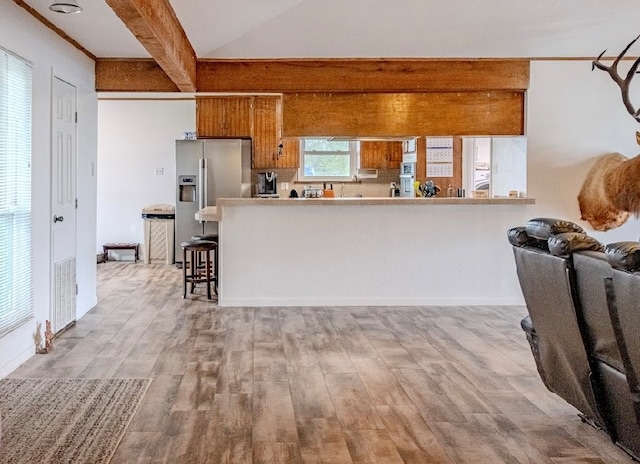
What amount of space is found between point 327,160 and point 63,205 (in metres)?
4.80

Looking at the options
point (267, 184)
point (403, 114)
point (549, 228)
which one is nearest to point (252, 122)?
point (267, 184)

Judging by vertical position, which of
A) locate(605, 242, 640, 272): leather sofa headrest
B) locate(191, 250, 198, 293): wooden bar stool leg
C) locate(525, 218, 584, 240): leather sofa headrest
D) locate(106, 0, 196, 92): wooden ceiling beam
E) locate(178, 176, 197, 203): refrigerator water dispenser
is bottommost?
locate(191, 250, 198, 293): wooden bar stool leg

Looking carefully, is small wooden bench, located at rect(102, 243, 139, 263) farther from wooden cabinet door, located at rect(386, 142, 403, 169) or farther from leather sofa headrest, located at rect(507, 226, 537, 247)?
leather sofa headrest, located at rect(507, 226, 537, 247)

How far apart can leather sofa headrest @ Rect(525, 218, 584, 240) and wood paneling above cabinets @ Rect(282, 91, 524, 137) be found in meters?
3.43

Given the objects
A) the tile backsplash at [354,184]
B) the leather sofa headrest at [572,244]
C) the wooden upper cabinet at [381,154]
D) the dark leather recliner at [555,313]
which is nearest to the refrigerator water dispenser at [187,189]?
the tile backsplash at [354,184]

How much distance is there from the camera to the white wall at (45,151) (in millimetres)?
3953

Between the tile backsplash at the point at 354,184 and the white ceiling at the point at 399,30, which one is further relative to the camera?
the tile backsplash at the point at 354,184

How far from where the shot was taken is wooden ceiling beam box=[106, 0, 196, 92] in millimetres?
3369

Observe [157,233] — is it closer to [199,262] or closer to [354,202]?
[199,262]

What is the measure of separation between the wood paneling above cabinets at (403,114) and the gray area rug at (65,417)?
3.26m

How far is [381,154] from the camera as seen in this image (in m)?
8.90

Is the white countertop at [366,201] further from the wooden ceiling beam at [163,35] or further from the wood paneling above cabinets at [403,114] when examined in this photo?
the wooden ceiling beam at [163,35]

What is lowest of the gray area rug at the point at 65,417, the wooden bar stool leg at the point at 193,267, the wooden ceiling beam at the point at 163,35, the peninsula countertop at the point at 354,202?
the gray area rug at the point at 65,417

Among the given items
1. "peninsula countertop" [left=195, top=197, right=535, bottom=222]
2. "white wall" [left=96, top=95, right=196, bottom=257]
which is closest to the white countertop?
"peninsula countertop" [left=195, top=197, right=535, bottom=222]
